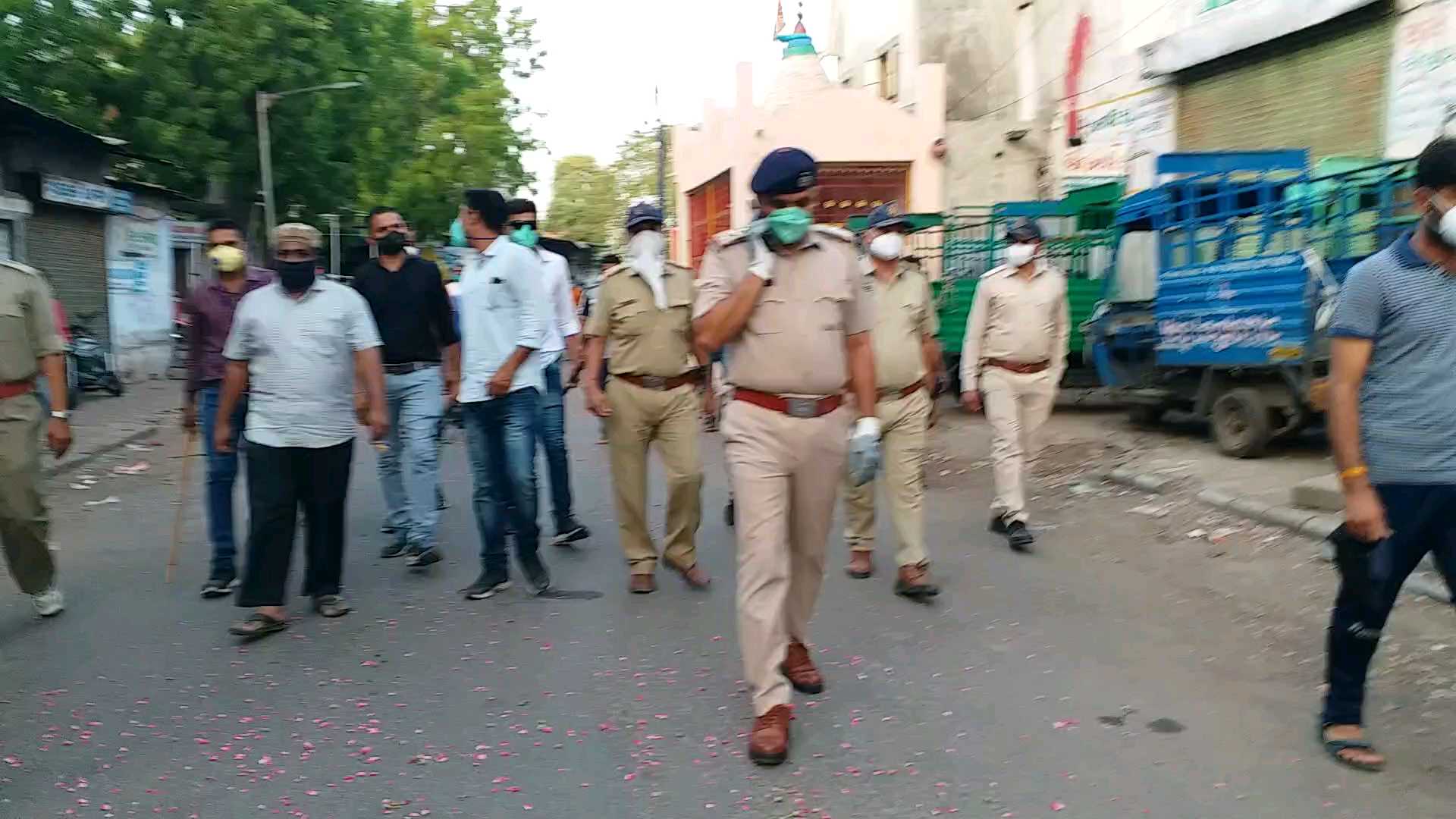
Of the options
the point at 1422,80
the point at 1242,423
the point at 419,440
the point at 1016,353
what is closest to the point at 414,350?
the point at 419,440

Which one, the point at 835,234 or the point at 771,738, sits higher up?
the point at 835,234

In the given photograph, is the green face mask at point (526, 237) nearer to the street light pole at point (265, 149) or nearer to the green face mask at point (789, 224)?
the green face mask at point (789, 224)

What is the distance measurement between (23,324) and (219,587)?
152 cm

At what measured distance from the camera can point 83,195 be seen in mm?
18625

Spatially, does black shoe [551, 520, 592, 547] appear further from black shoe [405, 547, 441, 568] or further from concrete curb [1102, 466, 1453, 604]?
concrete curb [1102, 466, 1453, 604]

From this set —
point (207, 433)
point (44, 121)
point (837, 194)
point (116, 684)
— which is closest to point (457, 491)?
point (207, 433)

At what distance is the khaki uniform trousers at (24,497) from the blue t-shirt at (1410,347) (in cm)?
516

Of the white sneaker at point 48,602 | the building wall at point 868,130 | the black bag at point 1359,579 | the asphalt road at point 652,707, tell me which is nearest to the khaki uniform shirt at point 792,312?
the asphalt road at point 652,707

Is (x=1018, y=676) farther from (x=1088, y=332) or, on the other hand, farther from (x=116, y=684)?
(x=1088, y=332)

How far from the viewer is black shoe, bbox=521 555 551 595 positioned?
19.6ft

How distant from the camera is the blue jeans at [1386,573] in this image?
3539 mm

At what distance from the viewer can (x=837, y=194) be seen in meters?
24.2

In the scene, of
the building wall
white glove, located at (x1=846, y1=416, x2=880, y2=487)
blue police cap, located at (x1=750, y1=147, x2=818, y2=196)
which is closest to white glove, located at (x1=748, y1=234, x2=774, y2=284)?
blue police cap, located at (x1=750, y1=147, x2=818, y2=196)

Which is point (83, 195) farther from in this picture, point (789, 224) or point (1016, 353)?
point (789, 224)
